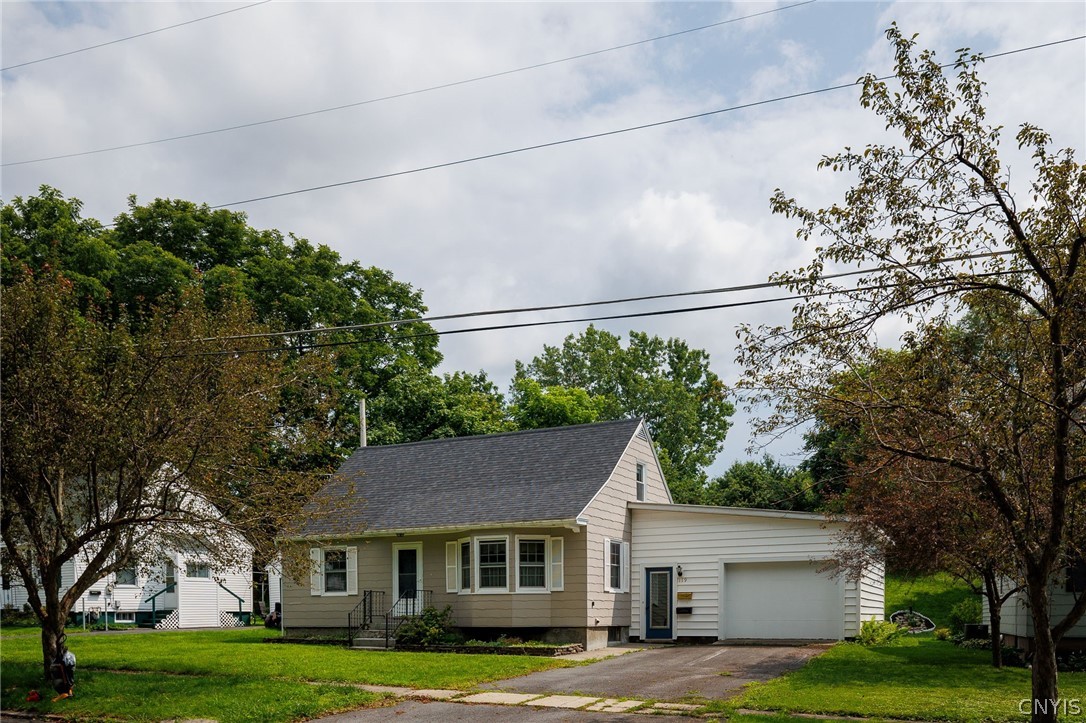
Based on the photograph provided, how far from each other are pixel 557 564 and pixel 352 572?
239 inches

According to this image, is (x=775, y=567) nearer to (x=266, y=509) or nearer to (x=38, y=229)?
(x=266, y=509)

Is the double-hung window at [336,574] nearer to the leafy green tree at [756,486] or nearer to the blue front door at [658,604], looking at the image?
the blue front door at [658,604]

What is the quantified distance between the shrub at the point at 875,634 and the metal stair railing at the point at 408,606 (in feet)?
33.8

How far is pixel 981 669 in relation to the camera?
1683 centimetres

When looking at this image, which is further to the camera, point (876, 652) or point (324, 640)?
point (324, 640)

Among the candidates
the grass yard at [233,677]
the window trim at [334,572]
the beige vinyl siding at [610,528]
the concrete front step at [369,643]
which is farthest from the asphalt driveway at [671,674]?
the window trim at [334,572]

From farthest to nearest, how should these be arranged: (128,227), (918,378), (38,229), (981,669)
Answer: (128,227), (38,229), (981,669), (918,378)

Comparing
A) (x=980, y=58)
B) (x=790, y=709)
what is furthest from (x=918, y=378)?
(x=790, y=709)

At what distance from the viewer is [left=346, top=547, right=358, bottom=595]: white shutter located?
26.4 meters

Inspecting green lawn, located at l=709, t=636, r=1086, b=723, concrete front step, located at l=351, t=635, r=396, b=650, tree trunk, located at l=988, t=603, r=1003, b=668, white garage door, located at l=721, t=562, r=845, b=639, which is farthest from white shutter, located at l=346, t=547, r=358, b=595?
tree trunk, located at l=988, t=603, r=1003, b=668

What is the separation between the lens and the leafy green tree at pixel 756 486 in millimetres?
42531

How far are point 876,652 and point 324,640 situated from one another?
1364 cm

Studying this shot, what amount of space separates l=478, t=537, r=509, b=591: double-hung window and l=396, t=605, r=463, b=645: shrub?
3.82 ft

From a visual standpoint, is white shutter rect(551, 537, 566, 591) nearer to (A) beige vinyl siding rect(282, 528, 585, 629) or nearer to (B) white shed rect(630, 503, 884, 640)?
(A) beige vinyl siding rect(282, 528, 585, 629)
